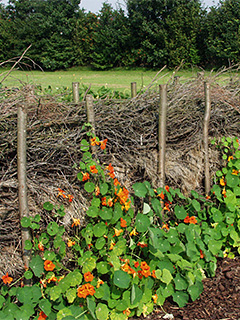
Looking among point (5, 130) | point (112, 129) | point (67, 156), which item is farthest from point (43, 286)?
point (112, 129)

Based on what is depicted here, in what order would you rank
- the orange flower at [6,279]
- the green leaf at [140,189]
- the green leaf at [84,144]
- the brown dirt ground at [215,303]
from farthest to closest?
the green leaf at [140,189], the green leaf at [84,144], the brown dirt ground at [215,303], the orange flower at [6,279]

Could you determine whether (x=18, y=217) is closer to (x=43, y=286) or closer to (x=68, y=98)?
(x=43, y=286)

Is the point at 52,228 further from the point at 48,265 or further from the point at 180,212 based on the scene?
the point at 180,212

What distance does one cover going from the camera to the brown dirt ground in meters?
2.88

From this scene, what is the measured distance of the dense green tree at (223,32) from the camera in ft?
46.2

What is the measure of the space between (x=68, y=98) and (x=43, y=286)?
2002mm

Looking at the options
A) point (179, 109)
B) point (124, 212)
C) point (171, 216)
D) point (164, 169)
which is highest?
point (179, 109)

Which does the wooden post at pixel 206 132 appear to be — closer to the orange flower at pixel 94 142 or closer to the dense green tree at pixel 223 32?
the orange flower at pixel 94 142

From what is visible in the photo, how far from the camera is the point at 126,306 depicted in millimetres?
2711

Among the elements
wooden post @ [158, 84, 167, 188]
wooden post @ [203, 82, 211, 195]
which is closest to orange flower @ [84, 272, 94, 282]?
wooden post @ [158, 84, 167, 188]

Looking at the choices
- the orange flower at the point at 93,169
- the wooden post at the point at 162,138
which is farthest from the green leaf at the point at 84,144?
the wooden post at the point at 162,138

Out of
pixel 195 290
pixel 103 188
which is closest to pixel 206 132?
pixel 103 188

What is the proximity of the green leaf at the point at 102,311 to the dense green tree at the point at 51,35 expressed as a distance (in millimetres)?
17623

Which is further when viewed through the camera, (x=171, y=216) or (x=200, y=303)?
(x=171, y=216)
